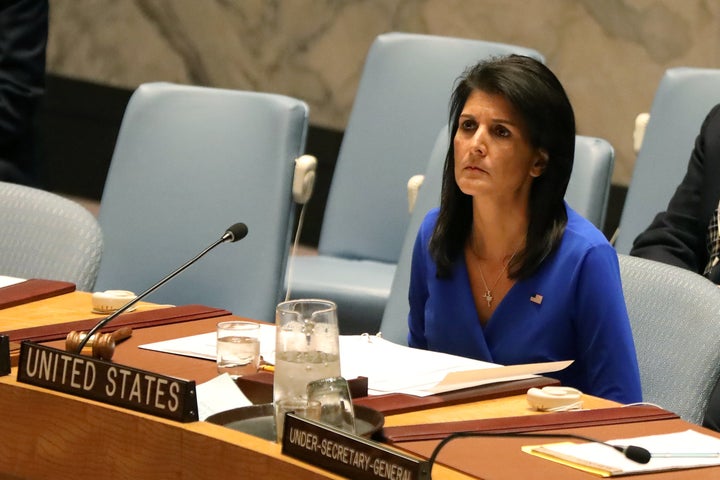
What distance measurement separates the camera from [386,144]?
3.36 m

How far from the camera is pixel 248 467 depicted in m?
1.34

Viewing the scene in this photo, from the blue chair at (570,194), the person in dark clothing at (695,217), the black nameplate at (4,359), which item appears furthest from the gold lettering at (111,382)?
the person in dark clothing at (695,217)

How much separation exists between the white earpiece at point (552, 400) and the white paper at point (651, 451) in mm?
128

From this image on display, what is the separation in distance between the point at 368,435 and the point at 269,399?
22cm

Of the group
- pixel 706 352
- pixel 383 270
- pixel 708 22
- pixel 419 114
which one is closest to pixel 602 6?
pixel 708 22

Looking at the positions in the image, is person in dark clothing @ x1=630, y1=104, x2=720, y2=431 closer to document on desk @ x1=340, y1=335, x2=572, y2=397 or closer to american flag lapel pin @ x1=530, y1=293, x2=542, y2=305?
american flag lapel pin @ x1=530, y1=293, x2=542, y2=305

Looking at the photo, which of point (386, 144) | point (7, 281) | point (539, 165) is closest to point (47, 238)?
point (7, 281)

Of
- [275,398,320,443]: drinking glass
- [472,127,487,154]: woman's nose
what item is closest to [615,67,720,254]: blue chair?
[472,127,487,154]: woman's nose

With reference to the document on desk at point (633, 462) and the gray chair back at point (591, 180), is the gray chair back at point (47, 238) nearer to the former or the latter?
the gray chair back at point (591, 180)

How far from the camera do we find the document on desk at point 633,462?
4.44ft

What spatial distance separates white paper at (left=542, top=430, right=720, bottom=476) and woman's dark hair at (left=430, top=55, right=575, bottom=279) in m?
0.64

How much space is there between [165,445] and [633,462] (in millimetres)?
515

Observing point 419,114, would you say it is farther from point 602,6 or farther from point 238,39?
point 238,39

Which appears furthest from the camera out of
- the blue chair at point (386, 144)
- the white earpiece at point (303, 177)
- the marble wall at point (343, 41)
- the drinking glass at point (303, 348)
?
the marble wall at point (343, 41)
